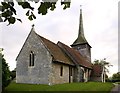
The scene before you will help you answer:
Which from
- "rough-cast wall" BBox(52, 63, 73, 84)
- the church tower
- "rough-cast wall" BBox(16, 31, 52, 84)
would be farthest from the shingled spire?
"rough-cast wall" BBox(16, 31, 52, 84)

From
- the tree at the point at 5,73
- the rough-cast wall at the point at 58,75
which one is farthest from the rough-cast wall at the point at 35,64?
the tree at the point at 5,73

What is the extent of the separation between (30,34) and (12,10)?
1206 inches

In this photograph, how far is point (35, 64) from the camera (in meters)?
32.5

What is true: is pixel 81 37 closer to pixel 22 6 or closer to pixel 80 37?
pixel 80 37

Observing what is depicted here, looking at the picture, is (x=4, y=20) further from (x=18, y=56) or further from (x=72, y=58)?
(x=72, y=58)

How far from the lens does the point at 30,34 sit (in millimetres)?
33656

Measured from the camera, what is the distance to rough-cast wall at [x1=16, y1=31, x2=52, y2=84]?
3138 cm

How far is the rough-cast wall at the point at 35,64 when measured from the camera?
3138 cm

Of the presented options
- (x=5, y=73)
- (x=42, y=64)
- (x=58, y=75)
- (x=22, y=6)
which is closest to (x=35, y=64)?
(x=42, y=64)

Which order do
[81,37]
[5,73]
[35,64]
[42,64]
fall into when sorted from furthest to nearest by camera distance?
[81,37], [35,64], [42,64], [5,73]

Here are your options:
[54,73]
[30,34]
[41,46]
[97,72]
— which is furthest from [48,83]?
[97,72]

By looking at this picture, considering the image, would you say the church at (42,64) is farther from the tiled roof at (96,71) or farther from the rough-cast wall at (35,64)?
the tiled roof at (96,71)

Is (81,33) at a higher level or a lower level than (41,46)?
higher

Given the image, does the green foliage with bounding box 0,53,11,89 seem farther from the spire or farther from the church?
the spire
